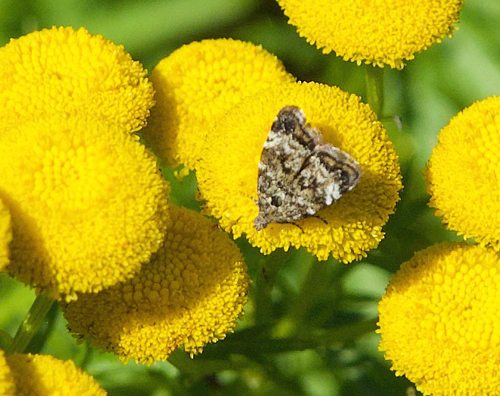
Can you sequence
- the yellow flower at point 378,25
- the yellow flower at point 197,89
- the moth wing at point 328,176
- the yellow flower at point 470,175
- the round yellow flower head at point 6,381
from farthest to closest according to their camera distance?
the yellow flower at point 197,89, the yellow flower at point 378,25, the yellow flower at point 470,175, the moth wing at point 328,176, the round yellow flower head at point 6,381

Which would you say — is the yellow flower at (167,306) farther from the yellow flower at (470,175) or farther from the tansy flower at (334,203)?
the yellow flower at (470,175)

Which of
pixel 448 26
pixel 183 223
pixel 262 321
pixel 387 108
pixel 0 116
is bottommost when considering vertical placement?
pixel 262 321

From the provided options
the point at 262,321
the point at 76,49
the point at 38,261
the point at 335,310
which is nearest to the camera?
the point at 38,261

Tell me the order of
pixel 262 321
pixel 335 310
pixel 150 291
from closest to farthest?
pixel 150 291 < pixel 262 321 < pixel 335 310

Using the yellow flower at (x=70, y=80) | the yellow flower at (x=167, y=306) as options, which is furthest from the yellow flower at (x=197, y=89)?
the yellow flower at (x=167, y=306)

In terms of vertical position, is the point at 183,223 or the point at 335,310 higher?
the point at 183,223

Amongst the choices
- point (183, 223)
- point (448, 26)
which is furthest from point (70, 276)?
point (448, 26)

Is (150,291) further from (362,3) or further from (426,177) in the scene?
(362,3)

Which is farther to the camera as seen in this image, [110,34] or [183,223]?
[110,34]
